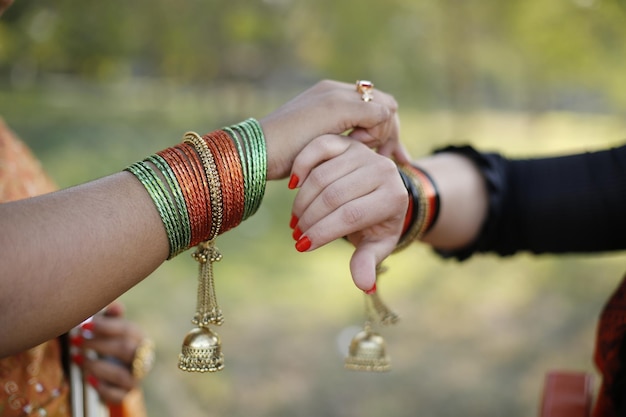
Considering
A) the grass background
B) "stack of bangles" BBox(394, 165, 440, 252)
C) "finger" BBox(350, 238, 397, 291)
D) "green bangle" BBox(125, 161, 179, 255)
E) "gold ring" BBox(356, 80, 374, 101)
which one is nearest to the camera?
"green bangle" BBox(125, 161, 179, 255)

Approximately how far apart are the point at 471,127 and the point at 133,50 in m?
2.43

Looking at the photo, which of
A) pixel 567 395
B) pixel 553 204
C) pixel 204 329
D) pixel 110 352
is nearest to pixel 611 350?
pixel 567 395

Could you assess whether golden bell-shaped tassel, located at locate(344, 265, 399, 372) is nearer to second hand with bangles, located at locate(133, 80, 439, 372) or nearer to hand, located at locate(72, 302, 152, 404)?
second hand with bangles, located at locate(133, 80, 439, 372)

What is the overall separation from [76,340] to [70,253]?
515mm

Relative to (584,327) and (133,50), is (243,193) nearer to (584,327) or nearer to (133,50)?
(584,327)

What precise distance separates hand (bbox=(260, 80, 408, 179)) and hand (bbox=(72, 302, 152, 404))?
505 millimetres

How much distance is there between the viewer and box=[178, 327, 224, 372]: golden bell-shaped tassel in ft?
3.20

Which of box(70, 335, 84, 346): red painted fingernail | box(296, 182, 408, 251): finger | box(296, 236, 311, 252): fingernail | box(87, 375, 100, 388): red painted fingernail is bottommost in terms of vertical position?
box(87, 375, 100, 388): red painted fingernail

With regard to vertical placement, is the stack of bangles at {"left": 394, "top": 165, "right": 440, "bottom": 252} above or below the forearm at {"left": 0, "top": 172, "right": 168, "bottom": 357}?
above

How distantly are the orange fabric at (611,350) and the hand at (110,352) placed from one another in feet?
2.88

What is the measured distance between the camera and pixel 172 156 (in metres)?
0.90

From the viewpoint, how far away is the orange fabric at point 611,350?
1.09 meters

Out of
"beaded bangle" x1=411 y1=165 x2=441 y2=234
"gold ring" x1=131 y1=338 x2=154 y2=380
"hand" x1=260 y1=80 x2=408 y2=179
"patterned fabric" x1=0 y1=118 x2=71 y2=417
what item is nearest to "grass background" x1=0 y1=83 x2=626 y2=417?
"gold ring" x1=131 y1=338 x2=154 y2=380

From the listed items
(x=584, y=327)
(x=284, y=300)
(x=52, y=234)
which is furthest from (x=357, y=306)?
(x=52, y=234)
